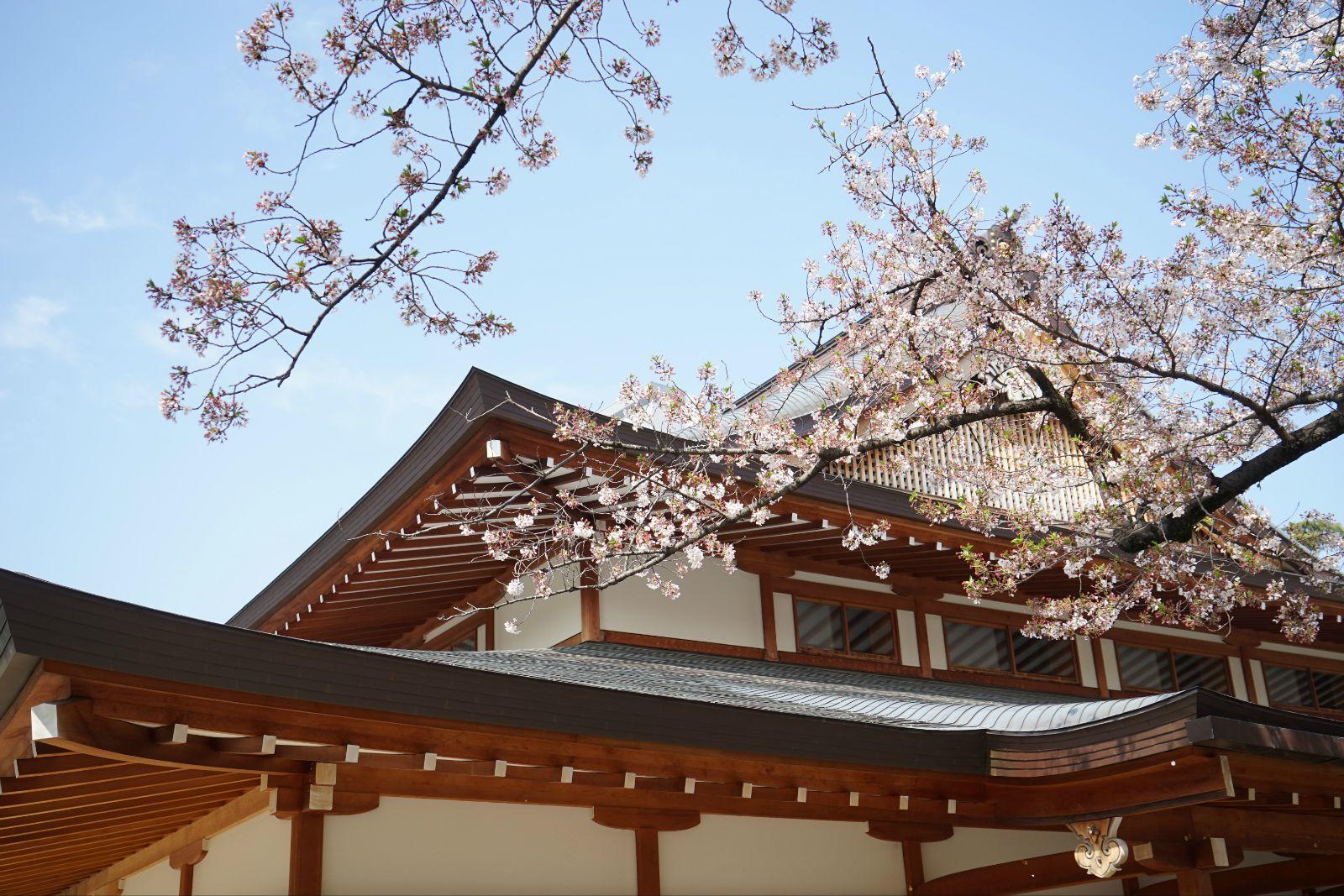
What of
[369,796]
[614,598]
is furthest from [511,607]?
[369,796]

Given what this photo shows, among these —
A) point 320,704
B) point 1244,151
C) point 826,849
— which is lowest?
point 826,849

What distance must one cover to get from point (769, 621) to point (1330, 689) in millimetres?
8155

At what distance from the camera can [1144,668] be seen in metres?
11.2

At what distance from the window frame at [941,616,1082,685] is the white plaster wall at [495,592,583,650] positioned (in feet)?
11.3

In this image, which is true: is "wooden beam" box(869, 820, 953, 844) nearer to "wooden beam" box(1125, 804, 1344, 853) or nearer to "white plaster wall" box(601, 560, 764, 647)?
"wooden beam" box(1125, 804, 1344, 853)

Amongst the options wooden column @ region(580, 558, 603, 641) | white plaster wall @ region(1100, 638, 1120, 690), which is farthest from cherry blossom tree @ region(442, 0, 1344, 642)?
white plaster wall @ region(1100, 638, 1120, 690)

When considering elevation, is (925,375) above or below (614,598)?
above

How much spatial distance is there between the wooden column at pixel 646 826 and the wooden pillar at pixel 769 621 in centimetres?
261

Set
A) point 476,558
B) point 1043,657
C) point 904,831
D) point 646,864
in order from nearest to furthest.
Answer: point 646,864 < point 904,831 < point 476,558 < point 1043,657

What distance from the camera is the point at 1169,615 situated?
30.5 feet

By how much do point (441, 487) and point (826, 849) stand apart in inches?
128

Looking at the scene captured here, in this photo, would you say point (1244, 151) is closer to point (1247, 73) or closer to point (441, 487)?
point (1247, 73)

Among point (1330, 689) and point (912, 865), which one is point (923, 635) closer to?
point (912, 865)

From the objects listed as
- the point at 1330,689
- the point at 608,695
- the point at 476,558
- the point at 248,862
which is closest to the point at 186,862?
the point at 248,862
